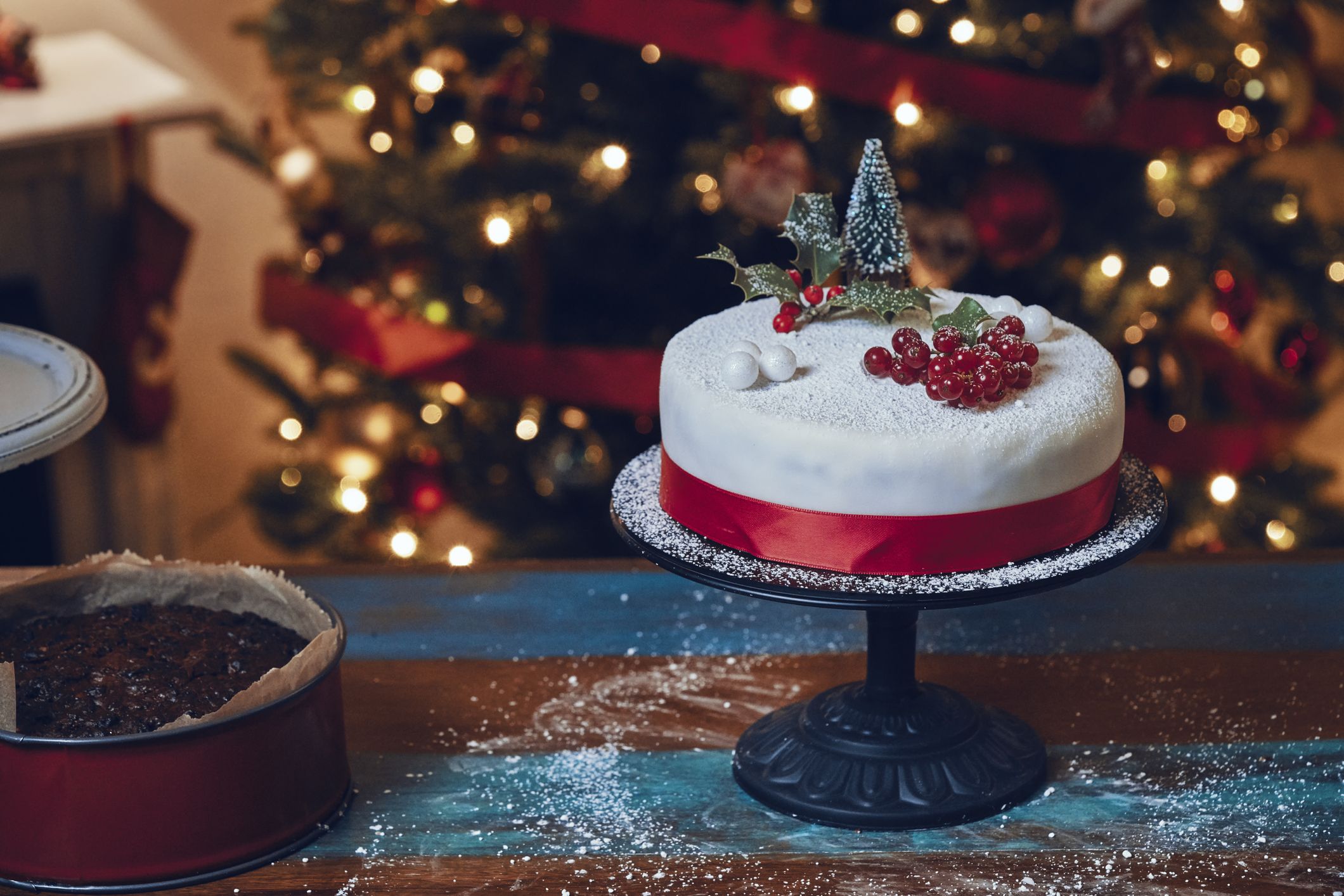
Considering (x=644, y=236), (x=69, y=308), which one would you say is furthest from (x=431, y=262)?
(x=69, y=308)

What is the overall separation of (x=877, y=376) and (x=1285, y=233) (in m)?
1.43

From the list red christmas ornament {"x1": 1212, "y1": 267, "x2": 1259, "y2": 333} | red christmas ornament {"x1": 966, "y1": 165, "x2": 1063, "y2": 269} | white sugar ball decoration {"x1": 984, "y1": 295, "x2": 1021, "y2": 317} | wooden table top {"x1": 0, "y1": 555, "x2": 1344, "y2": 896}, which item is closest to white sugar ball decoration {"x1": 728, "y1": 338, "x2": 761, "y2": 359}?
white sugar ball decoration {"x1": 984, "y1": 295, "x2": 1021, "y2": 317}

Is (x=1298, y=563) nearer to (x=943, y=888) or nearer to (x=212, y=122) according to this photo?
(x=943, y=888)

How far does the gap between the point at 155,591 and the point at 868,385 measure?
0.59 meters

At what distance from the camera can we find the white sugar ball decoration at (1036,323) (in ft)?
3.70

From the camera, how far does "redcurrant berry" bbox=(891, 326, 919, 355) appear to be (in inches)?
40.6

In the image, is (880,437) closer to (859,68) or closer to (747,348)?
(747,348)

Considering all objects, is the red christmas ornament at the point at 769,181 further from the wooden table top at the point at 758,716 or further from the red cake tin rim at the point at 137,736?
the red cake tin rim at the point at 137,736

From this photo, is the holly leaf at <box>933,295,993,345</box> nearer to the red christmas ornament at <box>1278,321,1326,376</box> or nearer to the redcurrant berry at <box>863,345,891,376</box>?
the redcurrant berry at <box>863,345,891,376</box>

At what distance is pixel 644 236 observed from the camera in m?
2.28

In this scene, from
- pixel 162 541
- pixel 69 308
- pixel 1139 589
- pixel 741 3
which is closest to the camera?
pixel 1139 589

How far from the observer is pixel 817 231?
117 centimetres

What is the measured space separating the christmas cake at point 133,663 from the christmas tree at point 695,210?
1009 millimetres

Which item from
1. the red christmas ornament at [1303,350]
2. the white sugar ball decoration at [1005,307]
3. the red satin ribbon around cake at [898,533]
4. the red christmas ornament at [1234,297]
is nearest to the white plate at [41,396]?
the red satin ribbon around cake at [898,533]
